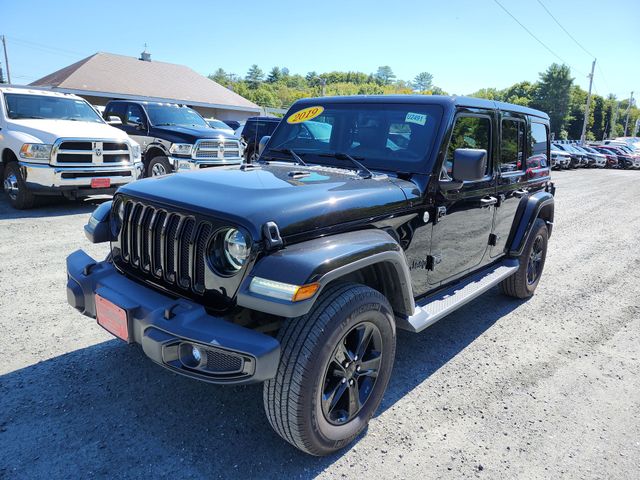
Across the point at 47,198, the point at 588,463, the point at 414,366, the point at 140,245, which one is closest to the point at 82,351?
the point at 140,245

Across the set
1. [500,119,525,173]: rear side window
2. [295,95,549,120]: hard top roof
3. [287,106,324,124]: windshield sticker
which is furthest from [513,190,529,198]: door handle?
[287,106,324,124]: windshield sticker

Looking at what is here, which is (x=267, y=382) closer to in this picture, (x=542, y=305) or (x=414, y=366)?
(x=414, y=366)

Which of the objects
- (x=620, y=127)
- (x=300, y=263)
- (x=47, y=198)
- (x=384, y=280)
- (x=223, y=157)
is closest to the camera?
(x=300, y=263)

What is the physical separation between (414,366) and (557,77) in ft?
252

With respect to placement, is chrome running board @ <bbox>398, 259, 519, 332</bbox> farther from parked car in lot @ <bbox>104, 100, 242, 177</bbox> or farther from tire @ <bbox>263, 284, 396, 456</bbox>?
parked car in lot @ <bbox>104, 100, 242, 177</bbox>

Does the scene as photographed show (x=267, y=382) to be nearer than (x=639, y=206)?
Yes

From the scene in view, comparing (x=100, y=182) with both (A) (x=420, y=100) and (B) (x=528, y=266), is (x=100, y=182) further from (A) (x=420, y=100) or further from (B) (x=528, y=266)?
(B) (x=528, y=266)

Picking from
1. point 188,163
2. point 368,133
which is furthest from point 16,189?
point 368,133

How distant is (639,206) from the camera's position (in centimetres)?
1271

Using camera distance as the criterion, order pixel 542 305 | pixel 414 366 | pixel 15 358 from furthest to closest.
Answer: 1. pixel 542 305
2. pixel 414 366
3. pixel 15 358

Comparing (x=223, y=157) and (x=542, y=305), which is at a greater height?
(x=223, y=157)

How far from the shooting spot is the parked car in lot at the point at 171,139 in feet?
31.4

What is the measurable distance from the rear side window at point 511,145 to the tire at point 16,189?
24.1 feet

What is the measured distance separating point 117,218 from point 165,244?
26.3 inches
